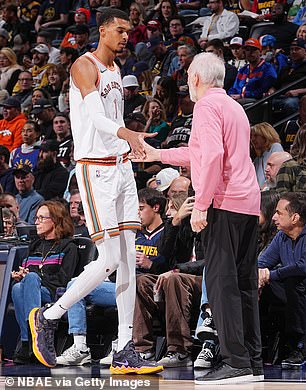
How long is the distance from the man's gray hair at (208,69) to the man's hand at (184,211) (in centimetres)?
150

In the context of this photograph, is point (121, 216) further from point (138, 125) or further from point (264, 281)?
point (138, 125)

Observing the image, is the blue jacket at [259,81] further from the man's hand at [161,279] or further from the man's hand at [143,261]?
the man's hand at [161,279]

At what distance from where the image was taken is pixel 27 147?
441 inches

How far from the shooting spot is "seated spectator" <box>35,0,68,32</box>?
49.3ft

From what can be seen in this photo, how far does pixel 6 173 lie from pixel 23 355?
4.69 metres

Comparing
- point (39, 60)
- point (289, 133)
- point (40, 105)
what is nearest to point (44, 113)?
point (40, 105)

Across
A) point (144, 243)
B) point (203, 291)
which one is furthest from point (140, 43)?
point (203, 291)

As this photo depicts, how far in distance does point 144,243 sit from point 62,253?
0.60 meters

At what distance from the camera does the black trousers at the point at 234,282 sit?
476cm

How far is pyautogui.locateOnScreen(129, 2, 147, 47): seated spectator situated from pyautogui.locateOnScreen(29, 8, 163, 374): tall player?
7.72 meters

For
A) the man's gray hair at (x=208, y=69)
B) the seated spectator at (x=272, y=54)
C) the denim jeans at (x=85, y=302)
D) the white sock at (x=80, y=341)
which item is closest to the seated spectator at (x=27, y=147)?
the seated spectator at (x=272, y=54)

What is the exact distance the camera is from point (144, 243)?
6.75 metres

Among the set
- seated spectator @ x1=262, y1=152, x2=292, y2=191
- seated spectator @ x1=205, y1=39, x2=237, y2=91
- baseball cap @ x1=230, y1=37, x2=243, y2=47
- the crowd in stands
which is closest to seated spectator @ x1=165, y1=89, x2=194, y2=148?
the crowd in stands

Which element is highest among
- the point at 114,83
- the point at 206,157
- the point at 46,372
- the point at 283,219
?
the point at 114,83
